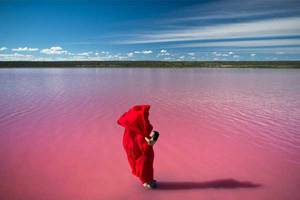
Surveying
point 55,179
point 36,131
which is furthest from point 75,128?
point 55,179

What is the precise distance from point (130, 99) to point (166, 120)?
16.0ft

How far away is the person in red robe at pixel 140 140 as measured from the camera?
4195mm

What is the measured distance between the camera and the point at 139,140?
428 centimetres

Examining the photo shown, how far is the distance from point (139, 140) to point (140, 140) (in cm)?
2

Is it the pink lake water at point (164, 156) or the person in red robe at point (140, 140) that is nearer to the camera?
the person in red robe at point (140, 140)

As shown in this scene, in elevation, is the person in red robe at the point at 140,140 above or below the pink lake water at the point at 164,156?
above

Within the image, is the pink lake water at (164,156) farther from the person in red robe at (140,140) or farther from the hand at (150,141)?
the hand at (150,141)

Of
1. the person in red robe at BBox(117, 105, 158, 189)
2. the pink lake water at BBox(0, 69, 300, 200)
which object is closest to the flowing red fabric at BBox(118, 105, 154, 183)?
the person in red robe at BBox(117, 105, 158, 189)

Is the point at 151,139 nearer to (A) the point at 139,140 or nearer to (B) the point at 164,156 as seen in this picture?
(A) the point at 139,140

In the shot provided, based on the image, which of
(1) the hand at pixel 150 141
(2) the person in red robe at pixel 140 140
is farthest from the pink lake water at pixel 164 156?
(1) the hand at pixel 150 141

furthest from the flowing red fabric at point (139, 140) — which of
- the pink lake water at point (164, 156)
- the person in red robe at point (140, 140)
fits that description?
the pink lake water at point (164, 156)

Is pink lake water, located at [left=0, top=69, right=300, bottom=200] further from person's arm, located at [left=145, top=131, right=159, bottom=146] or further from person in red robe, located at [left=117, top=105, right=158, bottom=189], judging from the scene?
person's arm, located at [left=145, top=131, right=159, bottom=146]

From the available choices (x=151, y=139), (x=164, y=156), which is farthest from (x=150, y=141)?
(x=164, y=156)

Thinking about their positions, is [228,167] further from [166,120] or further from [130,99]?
[130,99]
